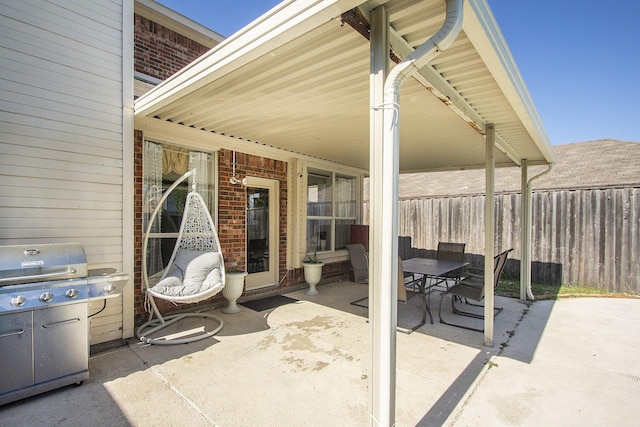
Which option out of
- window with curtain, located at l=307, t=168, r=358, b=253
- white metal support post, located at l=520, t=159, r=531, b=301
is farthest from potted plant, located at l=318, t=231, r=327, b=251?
white metal support post, located at l=520, t=159, r=531, b=301

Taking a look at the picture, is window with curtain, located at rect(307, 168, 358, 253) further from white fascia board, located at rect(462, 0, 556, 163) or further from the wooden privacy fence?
white fascia board, located at rect(462, 0, 556, 163)

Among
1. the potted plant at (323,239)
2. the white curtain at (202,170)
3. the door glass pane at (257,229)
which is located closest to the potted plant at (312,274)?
the door glass pane at (257,229)

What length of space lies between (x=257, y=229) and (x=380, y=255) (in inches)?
164

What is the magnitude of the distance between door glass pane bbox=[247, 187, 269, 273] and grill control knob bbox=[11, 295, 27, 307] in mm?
3213

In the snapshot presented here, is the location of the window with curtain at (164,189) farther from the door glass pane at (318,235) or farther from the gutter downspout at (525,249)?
the gutter downspout at (525,249)

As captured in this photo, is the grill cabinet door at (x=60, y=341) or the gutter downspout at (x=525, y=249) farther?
the gutter downspout at (x=525, y=249)

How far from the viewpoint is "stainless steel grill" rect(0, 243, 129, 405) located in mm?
2314

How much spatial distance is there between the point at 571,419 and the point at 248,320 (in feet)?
11.3

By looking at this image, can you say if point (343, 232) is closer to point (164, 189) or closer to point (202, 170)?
point (202, 170)

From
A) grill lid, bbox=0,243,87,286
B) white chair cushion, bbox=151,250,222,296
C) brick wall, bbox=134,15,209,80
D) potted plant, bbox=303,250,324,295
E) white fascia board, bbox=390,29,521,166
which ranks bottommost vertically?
potted plant, bbox=303,250,324,295

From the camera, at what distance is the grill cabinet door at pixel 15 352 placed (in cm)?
228

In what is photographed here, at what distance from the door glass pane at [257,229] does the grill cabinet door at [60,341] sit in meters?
2.90

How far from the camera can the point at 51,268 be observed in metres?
2.58

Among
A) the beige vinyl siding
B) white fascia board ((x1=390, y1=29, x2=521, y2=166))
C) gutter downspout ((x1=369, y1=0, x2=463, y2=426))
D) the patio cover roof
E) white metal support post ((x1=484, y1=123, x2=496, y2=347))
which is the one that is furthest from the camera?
white metal support post ((x1=484, y1=123, x2=496, y2=347))
